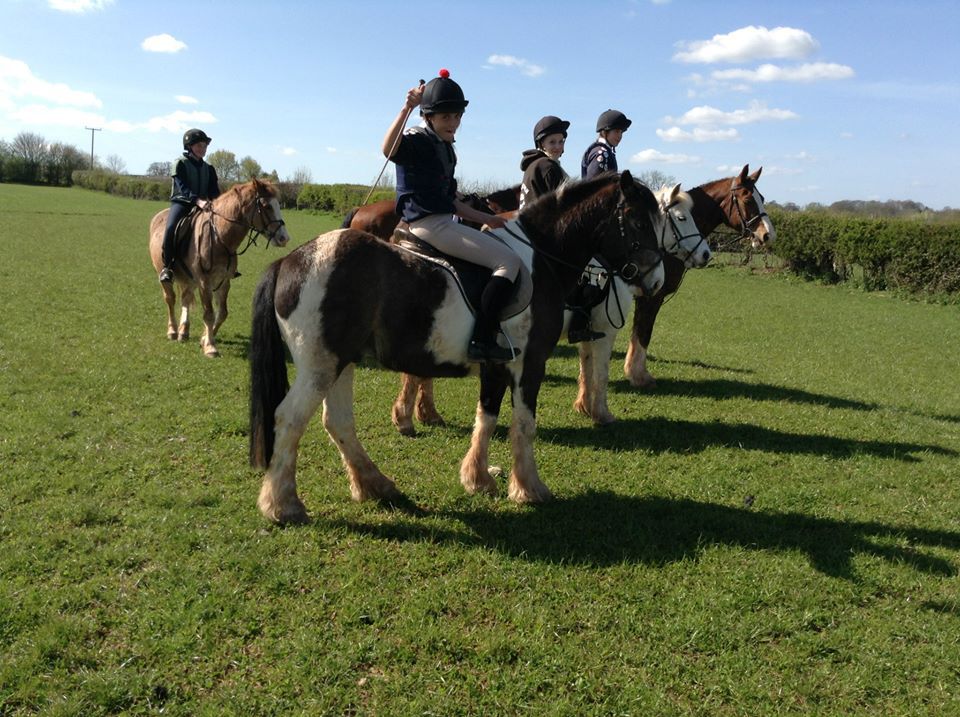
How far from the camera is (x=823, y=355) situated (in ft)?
40.9

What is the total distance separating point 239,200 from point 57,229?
2327cm

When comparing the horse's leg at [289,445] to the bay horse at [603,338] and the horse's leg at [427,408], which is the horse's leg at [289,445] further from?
the horse's leg at [427,408]

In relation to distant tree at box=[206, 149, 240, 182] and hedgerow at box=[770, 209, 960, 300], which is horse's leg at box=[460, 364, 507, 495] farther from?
distant tree at box=[206, 149, 240, 182]

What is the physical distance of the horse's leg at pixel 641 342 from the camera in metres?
8.94

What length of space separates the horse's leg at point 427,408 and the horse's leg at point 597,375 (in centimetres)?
172

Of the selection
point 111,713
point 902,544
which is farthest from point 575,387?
point 111,713

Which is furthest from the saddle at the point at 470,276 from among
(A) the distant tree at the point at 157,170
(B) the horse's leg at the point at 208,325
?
(A) the distant tree at the point at 157,170

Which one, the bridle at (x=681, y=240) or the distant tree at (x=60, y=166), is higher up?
the distant tree at (x=60, y=166)

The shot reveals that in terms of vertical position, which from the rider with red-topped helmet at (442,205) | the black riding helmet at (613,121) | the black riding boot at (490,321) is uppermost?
the black riding helmet at (613,121)

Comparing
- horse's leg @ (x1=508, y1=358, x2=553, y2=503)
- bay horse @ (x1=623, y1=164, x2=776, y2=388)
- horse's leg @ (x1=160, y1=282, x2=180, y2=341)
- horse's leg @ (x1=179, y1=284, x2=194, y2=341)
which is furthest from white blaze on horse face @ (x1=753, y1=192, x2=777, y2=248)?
horse's leg @ (x1=160, y1=282, x2=180, y2=341)

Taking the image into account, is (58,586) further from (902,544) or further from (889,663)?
(902,544)

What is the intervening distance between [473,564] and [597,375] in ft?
11.6

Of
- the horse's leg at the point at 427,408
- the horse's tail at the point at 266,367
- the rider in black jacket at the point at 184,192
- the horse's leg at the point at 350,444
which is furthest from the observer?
the rider in black jacket at the point at 184,192

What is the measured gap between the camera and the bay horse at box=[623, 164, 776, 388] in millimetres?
8930
